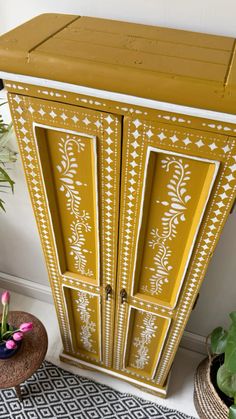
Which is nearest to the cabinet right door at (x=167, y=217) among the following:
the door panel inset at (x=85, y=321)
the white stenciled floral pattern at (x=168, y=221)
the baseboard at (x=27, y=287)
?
the white stenciled floral pattern at (x=168, y=221)

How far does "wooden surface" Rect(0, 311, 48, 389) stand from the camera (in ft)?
4.16

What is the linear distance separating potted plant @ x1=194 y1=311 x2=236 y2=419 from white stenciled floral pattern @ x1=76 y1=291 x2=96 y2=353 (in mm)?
444

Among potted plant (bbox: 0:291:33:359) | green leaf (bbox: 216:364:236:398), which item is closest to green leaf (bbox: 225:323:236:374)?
green leaf (bbox: 216:364:236:398)

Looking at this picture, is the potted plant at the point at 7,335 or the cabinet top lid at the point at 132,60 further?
the potted plant at the point at 7,335

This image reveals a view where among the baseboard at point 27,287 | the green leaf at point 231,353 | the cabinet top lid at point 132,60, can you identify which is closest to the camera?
A: the cabinet top lid at point 132,60

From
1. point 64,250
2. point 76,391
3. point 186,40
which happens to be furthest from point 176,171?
point 76,391

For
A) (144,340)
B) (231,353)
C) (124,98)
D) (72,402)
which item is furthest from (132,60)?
(72,402)

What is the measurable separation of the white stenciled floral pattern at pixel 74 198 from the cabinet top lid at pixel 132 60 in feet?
0.56

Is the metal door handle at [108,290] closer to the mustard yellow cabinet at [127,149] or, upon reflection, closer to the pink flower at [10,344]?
the mustard yellow cabinet at [127,149]

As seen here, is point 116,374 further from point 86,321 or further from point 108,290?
point 108,290

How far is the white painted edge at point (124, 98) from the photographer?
2.04 feet

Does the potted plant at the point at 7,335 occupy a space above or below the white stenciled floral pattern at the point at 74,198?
below

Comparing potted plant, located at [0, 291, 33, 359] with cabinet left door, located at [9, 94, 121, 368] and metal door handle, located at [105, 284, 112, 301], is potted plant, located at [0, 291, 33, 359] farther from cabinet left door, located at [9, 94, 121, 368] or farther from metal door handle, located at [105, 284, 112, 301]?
metal door handle, located at [105, 284, 112, 301]

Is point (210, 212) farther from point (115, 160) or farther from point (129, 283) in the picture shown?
point (129, 283)
